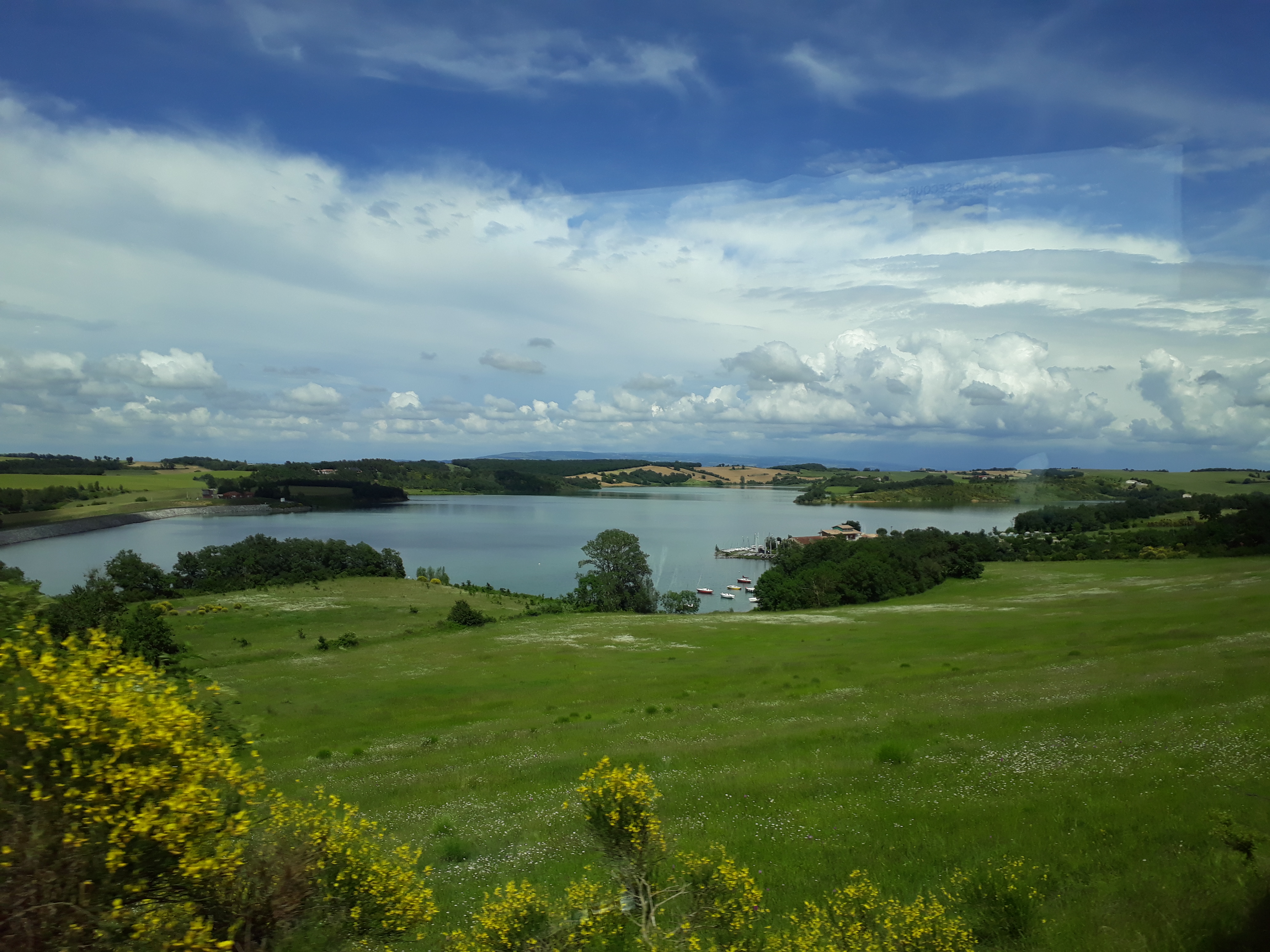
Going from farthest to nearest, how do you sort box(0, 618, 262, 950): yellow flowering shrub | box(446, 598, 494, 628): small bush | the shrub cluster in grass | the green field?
1. box(446, 598, 494, 628): small bush
2. the shrub cluster in grass
3. the green field
4. box(0, 618, 262, 950): yellow flowering shrub

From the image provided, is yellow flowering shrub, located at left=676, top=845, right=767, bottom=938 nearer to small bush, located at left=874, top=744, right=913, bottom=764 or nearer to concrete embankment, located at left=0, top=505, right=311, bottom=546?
small bush, located at left=874, top=744, right=913, bottom=764

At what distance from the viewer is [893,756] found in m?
12.5

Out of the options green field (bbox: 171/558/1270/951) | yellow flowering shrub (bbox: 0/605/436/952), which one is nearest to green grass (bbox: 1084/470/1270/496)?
green field (bbox: 171/558/1270/951)

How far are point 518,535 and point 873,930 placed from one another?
134135mm

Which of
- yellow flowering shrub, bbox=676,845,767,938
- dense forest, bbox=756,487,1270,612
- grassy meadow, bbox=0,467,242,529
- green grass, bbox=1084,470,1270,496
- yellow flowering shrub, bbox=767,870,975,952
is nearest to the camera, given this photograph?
yellow flowering shrub, bbox=767,870,975,952

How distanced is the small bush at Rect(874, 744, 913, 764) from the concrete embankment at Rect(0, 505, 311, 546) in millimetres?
122484

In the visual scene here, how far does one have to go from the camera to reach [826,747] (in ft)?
46.4

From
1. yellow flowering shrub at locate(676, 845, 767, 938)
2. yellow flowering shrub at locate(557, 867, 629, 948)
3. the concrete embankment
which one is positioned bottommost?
the concrete embankment

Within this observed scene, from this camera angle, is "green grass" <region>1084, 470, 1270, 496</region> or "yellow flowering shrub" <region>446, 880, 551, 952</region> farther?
"green grass" <region>1084, 470, 1270, 496</region>

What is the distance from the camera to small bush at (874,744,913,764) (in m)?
12.4

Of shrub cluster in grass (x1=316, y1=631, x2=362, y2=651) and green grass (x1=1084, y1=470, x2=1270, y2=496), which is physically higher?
green grass (x1=1084, y1=470, x2=1270, y2=496)

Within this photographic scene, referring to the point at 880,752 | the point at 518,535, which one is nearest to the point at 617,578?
→ the point at 880,752

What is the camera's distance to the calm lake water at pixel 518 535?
95.4m

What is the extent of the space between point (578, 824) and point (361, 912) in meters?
5.31
